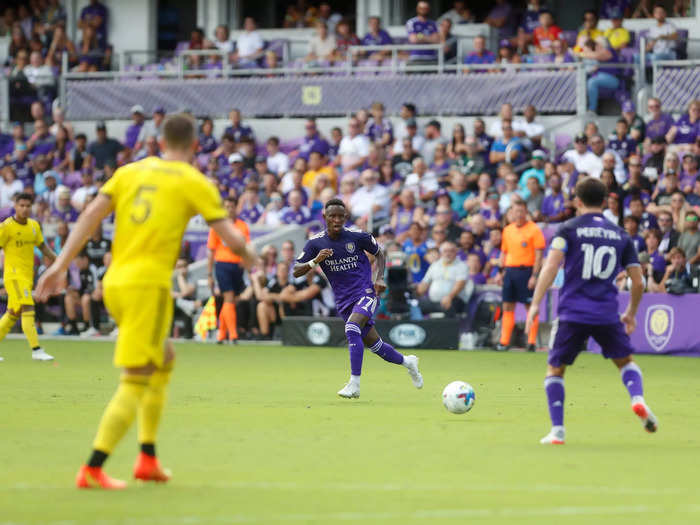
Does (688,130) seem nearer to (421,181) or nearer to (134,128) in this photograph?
(421,181)

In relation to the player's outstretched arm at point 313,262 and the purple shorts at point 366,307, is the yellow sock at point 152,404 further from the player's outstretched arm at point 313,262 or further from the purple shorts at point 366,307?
the purple shorts at point 366,307

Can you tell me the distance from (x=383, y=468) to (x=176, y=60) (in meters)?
25.1

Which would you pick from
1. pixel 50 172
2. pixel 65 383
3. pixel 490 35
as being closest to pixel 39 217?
pixel 50 172

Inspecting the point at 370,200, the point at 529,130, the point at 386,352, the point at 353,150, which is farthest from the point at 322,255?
the point at 353,150

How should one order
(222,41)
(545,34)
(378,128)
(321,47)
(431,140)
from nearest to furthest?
(431,140)
(378,128)
(545,34)
(321,47)
(222,41)

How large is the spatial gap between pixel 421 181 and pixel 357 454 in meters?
17.0

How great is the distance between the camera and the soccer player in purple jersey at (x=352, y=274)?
13906mm

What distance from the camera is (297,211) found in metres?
25.8

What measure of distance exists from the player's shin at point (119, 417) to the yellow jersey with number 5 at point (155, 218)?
21.8 inches

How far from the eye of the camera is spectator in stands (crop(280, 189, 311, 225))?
84.5 feet

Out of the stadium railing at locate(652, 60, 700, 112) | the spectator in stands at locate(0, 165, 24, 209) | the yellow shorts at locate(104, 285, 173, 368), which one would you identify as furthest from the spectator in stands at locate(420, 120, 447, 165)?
the yellow shorts at locate(104, 285, 173, 368)

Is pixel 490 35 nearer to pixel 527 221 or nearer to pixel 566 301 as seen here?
pixel 527 221

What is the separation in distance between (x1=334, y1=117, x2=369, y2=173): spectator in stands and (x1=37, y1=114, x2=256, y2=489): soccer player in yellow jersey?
62.3 ft

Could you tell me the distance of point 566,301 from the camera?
31.8 feet
